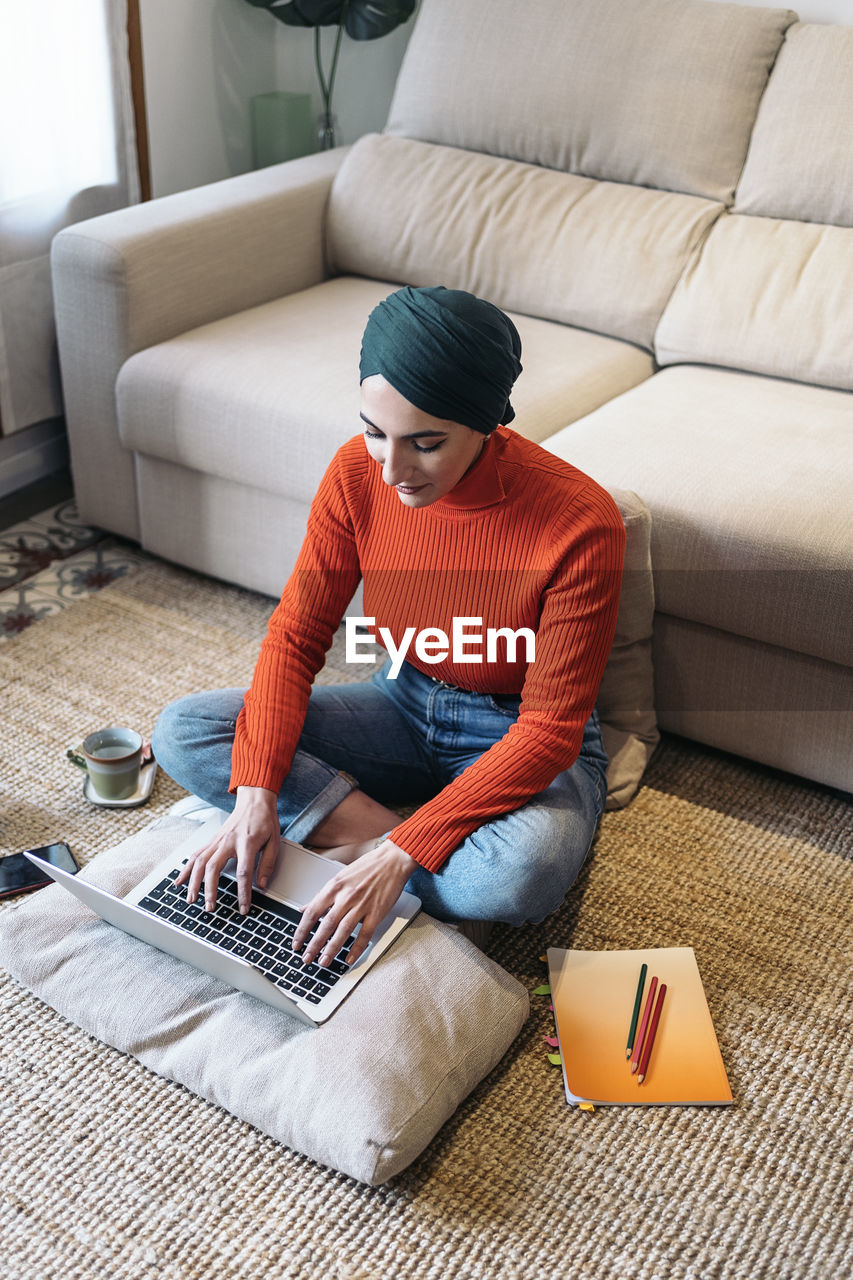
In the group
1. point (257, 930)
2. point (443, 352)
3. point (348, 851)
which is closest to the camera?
point (443, 352)

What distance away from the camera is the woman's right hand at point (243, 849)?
1.36 m

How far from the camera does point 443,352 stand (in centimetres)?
121

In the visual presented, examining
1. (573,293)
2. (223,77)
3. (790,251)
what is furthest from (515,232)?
(223,77)

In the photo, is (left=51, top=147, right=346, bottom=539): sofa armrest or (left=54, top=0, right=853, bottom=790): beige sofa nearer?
(left=54, top=0, right=853, bottom=790): beige sofa

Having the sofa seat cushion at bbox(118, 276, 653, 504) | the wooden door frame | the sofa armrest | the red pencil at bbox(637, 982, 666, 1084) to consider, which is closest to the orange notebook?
the red pencil at bbox(637, 982, 666, 1084)

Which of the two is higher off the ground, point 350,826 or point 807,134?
point 807,134

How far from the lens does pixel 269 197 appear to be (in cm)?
235

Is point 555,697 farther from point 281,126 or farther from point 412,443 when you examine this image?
point 281,126

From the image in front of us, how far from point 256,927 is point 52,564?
1191 mm

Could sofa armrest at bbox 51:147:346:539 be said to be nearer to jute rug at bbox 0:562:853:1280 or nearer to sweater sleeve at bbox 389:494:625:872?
jute rug at bbox 0:562:853:1280

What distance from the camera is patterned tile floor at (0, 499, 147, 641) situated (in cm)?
219

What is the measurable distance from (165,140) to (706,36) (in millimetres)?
1204

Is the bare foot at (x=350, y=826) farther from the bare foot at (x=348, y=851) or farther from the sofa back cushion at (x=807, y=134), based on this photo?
the sofa back cushion at (x=807, y=134)

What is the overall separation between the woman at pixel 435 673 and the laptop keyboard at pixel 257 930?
0.07 feet
